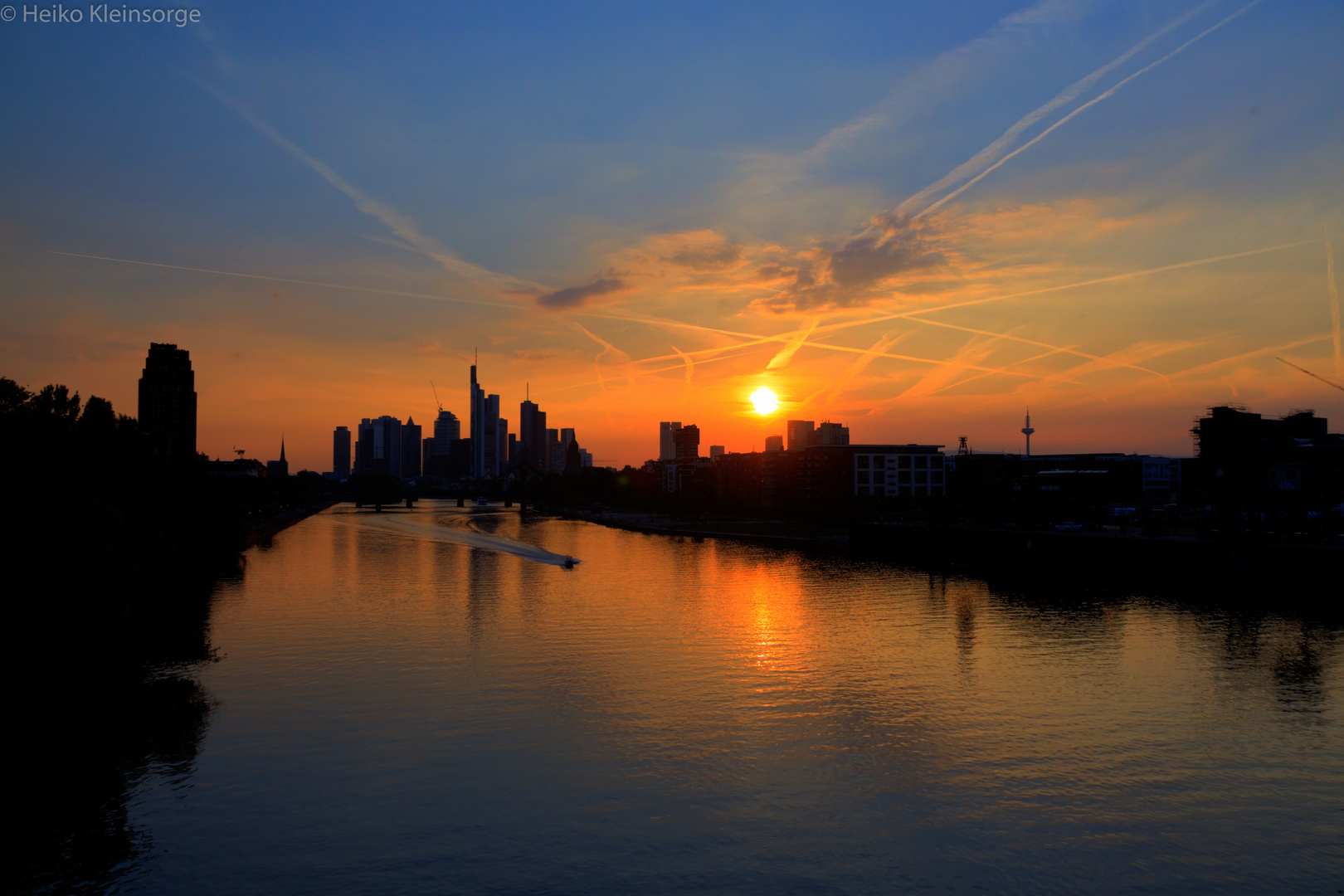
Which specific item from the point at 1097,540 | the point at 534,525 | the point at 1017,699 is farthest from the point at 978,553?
the point at 534,525

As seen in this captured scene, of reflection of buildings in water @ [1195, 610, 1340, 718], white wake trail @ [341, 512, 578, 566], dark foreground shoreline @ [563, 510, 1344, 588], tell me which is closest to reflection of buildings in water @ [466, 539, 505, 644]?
white wake trail @ [341, 512, 578, 566]

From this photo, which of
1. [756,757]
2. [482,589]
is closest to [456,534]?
[482,589]

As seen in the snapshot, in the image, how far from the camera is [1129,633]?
48.2 meters

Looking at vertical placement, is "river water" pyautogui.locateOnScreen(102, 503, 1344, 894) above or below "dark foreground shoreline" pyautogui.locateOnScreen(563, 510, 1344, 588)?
below

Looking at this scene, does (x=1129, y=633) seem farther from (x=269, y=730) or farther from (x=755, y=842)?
(x=269, y=730)

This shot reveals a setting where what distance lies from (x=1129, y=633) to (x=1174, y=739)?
2096cm

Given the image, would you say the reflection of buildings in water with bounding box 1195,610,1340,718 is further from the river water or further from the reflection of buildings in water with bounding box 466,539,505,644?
the reflection of buildings in water with bounding box 466,539,505,644

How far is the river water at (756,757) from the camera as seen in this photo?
792 inches

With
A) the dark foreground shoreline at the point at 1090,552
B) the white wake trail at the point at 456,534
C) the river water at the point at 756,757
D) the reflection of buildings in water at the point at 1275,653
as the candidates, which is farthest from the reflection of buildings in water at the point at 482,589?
the dark foreground shoreline at the point at 1090,552

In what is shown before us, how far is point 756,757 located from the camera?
26.8 metres

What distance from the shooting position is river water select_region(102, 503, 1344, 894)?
66.0 feet

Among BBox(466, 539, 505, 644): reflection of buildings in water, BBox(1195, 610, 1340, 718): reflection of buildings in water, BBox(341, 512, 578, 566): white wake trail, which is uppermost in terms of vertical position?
BBox(341, 512, 578, 566): white wake trail

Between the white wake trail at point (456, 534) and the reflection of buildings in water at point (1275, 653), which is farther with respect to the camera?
the white wake trail at point (456, 534)

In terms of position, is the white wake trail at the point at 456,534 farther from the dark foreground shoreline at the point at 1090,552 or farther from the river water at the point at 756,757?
the river water at the point at 756,757
